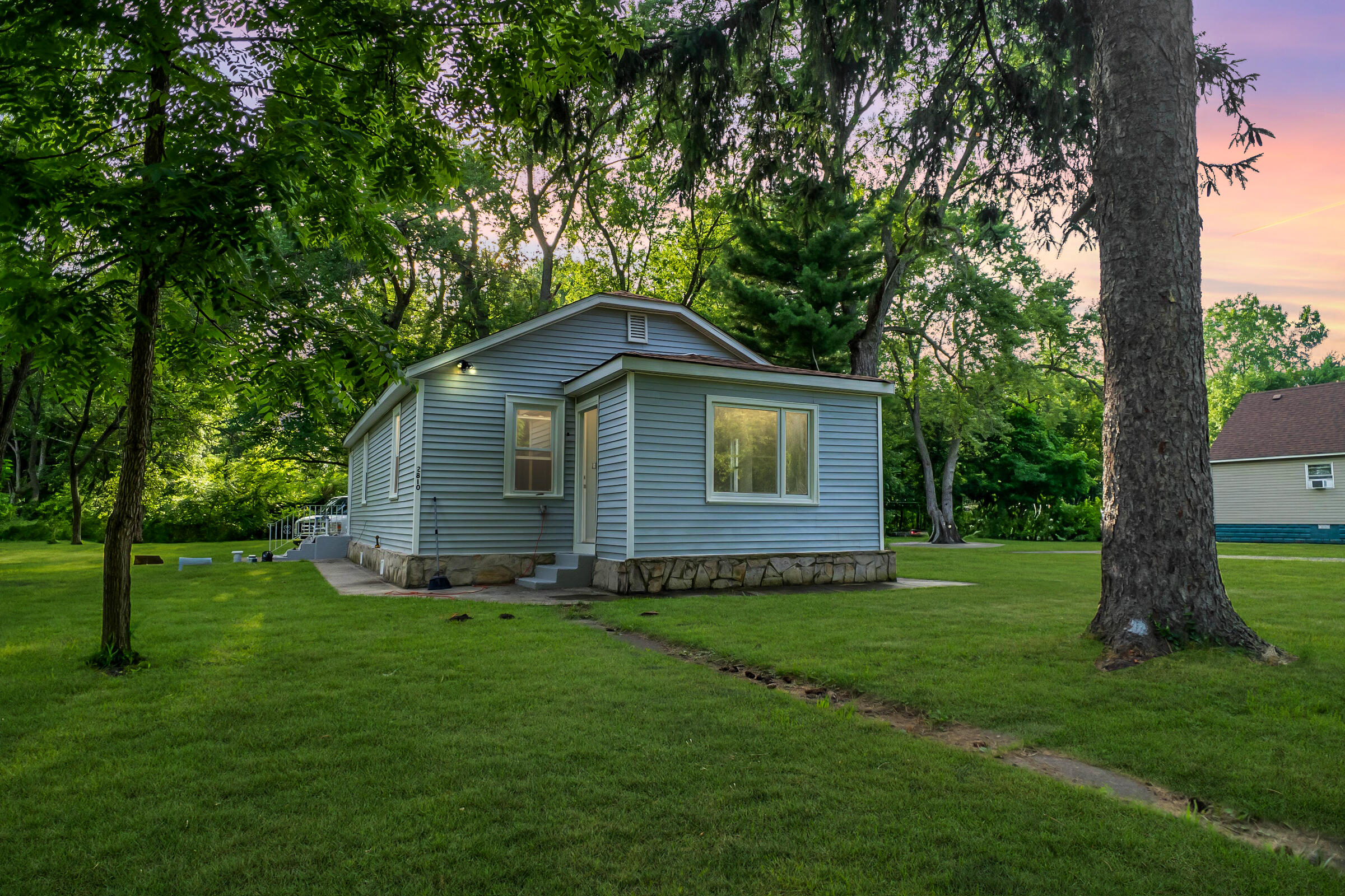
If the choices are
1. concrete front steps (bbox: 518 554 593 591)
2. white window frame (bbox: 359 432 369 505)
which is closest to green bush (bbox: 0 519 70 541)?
white window frame (bbox: 359 432 369 505)

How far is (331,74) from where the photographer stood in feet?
17.7

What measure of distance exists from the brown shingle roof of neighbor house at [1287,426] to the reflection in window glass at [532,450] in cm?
2332

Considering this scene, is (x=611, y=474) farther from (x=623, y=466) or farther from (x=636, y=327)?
(x=636, y=327)

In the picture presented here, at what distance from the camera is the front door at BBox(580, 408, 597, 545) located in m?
11.4

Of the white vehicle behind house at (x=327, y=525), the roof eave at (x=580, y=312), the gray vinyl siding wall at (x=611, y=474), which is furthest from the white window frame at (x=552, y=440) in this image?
the white vehicle behind house at (x=327, y=525)

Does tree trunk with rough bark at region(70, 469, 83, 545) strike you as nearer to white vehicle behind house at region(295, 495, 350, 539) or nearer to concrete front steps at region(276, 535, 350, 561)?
white vehicle behind house at region(295, 495, 350, 539)

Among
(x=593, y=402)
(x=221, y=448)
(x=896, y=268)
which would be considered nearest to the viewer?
(x=593, y=402)

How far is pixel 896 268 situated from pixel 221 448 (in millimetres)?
25559

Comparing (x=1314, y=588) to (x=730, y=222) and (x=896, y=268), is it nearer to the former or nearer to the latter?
(x=896, y=268)

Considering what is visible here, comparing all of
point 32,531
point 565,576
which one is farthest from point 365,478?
point 32,531

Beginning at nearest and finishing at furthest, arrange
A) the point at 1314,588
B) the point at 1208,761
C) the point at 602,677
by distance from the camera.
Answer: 1. the point at 1208,761
2. the point at 602,677
3. the point at 1314,588

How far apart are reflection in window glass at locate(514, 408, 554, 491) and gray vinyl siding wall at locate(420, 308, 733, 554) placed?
24cm

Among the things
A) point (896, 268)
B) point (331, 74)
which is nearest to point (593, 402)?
point (331, 74)

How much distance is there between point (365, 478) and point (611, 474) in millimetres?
9190
